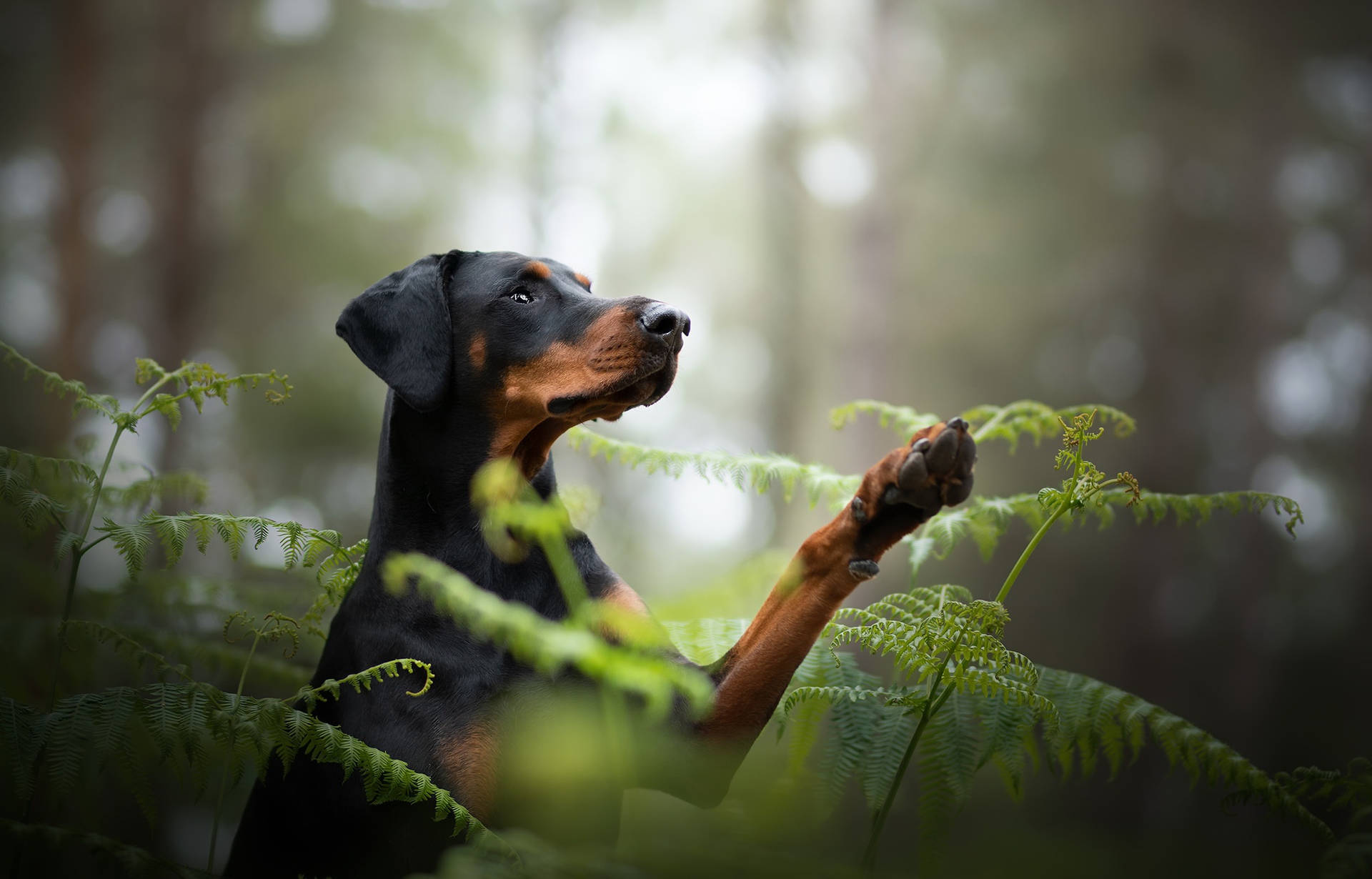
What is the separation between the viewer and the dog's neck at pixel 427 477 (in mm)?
2152

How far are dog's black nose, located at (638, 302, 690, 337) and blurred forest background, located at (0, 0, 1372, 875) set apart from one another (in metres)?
5.57

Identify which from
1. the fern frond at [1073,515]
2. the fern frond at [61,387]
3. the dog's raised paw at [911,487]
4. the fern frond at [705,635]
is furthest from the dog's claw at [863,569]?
the fern frond at [61,387]

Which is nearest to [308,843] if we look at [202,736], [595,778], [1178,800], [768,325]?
[202,736]

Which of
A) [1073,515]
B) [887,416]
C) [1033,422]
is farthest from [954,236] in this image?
[1073,515]

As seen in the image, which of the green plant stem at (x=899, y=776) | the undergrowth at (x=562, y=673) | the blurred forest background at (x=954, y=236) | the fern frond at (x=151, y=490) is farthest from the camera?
the blurred forest background at (x=954, y=236)

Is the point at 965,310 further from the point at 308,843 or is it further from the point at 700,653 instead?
the point at 308,843

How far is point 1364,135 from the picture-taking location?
28.7 ft

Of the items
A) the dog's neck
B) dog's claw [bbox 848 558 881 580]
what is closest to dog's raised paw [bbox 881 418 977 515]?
dog's claw [bbox 848 558 881 580]

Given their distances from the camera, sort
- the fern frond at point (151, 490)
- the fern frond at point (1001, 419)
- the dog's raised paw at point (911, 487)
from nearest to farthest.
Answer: the dog's raised paw at point (911, 487), the fern frond at point (1001, 419), the fern frond at point (151, 490)

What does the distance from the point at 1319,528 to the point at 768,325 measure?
24.8 feet

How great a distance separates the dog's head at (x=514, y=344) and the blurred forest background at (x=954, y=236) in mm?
5508

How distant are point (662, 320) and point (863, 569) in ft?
2.78

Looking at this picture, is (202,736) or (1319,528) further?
(1319,528)

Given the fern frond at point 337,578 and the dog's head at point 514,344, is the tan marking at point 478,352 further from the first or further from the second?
the fern frond at point 337,578
